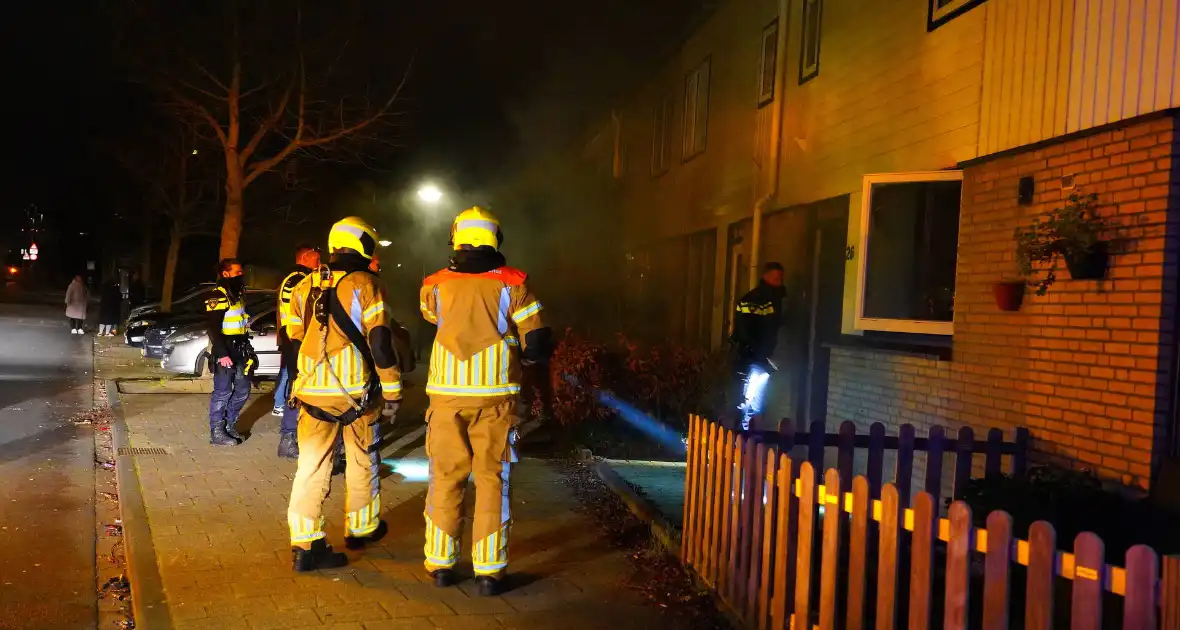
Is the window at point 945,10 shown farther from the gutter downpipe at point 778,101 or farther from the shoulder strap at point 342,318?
the shoulder strap at point 342,318

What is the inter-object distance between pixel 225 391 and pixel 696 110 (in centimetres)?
806

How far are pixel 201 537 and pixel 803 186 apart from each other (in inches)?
251

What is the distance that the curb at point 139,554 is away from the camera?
3971 mm

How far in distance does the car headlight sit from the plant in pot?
10.9 metres

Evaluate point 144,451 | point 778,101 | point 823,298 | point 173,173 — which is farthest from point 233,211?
point 173,173

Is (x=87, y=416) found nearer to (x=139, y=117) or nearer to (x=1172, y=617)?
(x=1172, y=617)

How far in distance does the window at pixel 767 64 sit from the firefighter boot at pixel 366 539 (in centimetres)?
676

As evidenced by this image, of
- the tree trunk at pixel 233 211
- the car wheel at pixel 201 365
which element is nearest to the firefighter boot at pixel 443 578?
the car wheel at pixel 201 365

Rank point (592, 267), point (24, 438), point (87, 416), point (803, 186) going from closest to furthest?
point (24, 438), point (803, 186), point (87, 416), point (592, 267)

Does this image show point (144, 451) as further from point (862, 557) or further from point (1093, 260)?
point (1093, 260)

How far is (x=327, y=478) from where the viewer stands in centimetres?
465

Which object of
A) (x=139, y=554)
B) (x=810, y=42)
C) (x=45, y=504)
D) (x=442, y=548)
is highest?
(x=810, y=42)

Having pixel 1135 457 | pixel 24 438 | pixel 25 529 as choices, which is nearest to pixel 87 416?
pixel 24 438

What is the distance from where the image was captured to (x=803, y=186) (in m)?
9.15
